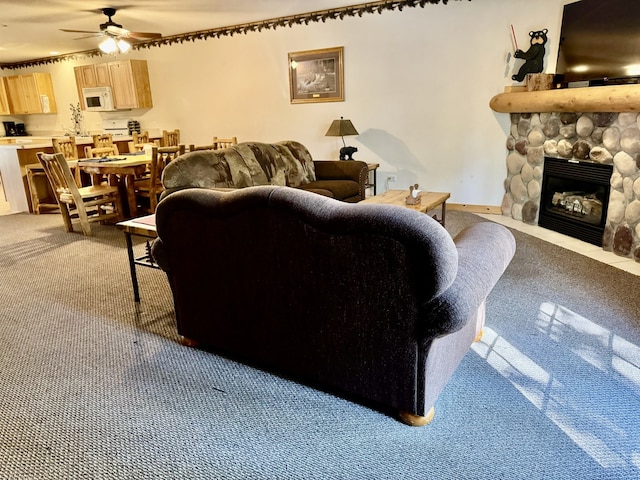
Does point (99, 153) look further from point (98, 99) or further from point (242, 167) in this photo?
point (242, 167)

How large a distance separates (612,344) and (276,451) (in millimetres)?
1854

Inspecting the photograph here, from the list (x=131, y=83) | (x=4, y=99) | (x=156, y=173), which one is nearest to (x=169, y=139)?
(x=131, y=83)

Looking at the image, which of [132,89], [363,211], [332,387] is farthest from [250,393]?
[132,89]

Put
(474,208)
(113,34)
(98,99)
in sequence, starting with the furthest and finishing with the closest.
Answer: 1. (98,99)
2. (474,208)
3. (113,34)

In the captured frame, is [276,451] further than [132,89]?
No

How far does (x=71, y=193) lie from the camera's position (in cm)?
474

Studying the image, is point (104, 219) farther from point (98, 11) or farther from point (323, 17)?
point (323, 17)

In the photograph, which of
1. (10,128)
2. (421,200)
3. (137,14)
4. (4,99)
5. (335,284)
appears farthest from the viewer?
(10,128)

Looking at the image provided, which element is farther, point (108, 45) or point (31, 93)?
point (31, 93)

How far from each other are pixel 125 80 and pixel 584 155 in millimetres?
7115

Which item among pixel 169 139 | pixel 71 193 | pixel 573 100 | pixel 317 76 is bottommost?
pixel 71 193

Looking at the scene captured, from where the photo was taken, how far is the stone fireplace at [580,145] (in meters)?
3.50

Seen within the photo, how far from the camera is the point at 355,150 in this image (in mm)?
5500

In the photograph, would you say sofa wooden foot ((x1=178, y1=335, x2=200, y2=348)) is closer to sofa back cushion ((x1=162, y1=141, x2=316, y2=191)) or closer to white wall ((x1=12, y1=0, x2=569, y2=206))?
sofa back cushion ((x1=162, y1=141, x2=316, y2=191))
